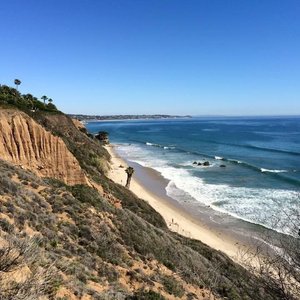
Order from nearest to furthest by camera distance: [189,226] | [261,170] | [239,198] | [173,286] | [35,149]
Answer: [173,286] → [35,149] → [189,226] → [239,198] → [261,170]

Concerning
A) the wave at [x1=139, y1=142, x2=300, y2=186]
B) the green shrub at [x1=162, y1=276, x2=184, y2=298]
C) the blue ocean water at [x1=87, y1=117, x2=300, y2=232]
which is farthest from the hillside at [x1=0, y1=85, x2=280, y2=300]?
the wave at [x1=139, y1=142, x2=300, y2=186]

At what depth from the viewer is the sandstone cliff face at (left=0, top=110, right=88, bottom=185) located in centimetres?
2502

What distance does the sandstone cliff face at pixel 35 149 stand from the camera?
82.1ft

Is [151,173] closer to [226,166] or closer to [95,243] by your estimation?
[226,166]

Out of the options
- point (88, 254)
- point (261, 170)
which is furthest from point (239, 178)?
point (88, 254)

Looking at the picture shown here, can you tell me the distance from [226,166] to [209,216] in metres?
30.1

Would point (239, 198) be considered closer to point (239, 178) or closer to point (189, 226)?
point (189, 226)

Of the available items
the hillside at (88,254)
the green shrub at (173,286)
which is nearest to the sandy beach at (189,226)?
the hillside at (88,254)

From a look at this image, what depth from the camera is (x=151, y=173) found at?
187 ft

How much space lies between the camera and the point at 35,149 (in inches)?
1026

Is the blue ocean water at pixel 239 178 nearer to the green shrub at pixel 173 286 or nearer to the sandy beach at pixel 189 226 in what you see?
the sandy beach at pixel 189 226

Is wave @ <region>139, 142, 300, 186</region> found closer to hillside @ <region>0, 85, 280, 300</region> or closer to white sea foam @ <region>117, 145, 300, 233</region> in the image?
white sea foam @ <region>117, 145, 300, 233</region>

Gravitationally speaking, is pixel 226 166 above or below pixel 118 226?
below

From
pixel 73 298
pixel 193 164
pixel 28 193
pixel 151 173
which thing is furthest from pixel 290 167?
pixel 73 298
